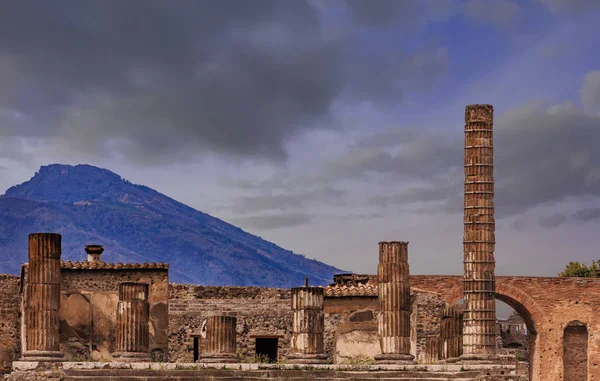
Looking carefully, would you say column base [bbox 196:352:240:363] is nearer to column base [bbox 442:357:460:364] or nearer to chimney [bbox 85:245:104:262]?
column base [bbox 442:357:460:364]

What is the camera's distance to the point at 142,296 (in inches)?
1158

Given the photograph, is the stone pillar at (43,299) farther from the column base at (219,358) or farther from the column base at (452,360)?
the column base at (452,360)

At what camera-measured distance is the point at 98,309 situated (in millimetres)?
32906

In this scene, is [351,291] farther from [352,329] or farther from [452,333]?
[452,333]

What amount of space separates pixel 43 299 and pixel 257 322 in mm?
7853

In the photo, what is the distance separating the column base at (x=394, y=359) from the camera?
1128 inches

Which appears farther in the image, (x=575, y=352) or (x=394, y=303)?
(x=575, y=352)

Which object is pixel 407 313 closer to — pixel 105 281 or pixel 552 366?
pixel 105 281

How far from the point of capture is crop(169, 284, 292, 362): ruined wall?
34.2 meters

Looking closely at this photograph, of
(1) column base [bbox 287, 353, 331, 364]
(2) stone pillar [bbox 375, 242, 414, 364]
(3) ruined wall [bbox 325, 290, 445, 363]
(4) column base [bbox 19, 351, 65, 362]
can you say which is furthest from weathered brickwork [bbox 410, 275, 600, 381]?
(4) column base [bbox 19, 351, 65, 362]

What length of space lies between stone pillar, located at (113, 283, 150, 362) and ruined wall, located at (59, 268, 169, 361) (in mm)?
3027

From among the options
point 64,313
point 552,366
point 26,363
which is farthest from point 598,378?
point 26,363

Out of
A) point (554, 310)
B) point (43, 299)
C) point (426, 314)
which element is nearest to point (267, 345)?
point (426, 314)

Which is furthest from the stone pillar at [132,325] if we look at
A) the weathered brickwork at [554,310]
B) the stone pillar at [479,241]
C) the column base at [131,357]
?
the weathered brickwork at [554,310]
